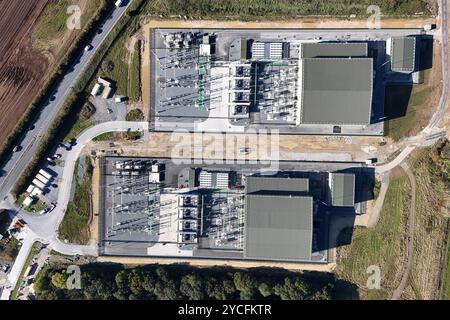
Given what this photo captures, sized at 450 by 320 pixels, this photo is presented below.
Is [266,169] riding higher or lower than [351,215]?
higher

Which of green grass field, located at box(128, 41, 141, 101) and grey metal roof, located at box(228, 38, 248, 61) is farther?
green grass field, located at box(128, 41, 141, 101)

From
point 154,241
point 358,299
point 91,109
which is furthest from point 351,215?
point 91,109

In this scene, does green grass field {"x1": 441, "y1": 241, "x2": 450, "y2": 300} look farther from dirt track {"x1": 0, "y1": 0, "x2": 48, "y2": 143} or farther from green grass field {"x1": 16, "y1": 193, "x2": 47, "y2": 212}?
dirt track {"x1": 0, "y1": 0, "x2": 48, "y2": 143}

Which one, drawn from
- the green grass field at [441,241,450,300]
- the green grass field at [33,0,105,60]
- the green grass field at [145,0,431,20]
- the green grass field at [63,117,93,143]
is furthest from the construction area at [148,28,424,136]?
the green grass field at [441,241,450,300]

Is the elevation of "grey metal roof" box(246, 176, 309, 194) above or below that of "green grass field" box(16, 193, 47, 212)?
above

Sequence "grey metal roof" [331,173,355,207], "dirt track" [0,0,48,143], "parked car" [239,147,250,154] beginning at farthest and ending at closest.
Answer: "dirt track" [0,0,48,143]
"parked car" [239,147,250,154]
"grey metal roof" [331,173,355,207]

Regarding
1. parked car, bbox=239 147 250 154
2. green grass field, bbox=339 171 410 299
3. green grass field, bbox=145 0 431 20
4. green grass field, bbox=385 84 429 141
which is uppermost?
green grass field, bbox=145 0 431 20
